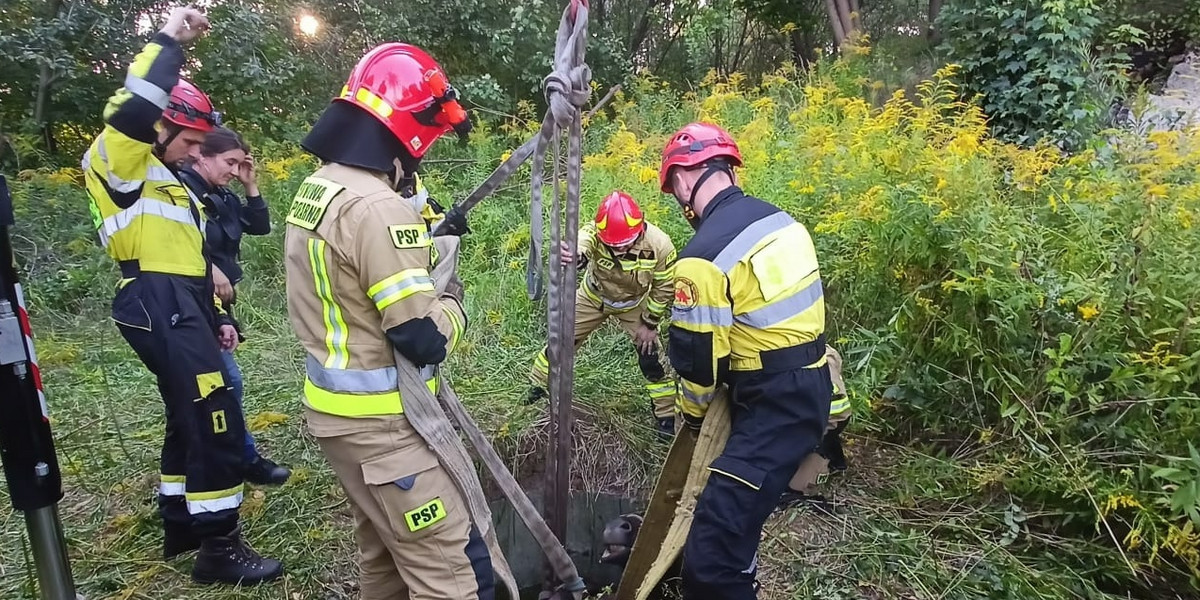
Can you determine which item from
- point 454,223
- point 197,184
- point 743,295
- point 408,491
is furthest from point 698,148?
point 197,184

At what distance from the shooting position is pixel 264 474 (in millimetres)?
3896

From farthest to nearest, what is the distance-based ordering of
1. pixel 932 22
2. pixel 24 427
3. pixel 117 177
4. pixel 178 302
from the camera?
1. pixel 932 22
2. pixel 178 302
3. pixel 117 177
4. pixel 24 427

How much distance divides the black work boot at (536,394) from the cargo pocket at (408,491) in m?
2.57

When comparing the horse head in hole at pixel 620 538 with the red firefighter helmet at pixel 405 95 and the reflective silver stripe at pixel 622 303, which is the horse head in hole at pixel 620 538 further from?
the red firefighter helmet at pixel 405 95

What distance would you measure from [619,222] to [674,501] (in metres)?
1.78

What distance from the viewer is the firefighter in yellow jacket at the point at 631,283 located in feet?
14.1

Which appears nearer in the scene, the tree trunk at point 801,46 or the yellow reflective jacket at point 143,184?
the yellow reflective jacket at point 143,184

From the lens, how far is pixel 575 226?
9.10ft

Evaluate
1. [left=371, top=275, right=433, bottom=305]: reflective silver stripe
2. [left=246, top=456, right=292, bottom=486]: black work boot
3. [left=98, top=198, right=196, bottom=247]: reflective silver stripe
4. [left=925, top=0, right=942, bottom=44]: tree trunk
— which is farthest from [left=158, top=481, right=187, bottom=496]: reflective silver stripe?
[left=925, top=0, right=942, bottom=44]: tree trunk

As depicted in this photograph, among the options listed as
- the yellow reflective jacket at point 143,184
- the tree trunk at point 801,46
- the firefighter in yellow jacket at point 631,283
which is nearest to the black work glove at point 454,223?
the yellow reflective jacket at point 143,184

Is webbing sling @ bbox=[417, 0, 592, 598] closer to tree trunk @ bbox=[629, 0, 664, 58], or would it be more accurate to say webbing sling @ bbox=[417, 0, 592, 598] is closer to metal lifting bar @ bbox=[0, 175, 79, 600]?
metal lifting bar @ bbox=[0, 175, 79, 600]

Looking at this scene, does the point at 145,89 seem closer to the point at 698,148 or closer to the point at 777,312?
the point at 698,148

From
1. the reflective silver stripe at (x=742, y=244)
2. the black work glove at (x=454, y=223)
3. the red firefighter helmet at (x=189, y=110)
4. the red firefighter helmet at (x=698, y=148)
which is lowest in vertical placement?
the reflective silver stripe at (x=742, y=244)

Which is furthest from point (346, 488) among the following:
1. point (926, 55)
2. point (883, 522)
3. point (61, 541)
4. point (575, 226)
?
point (926, 55)
